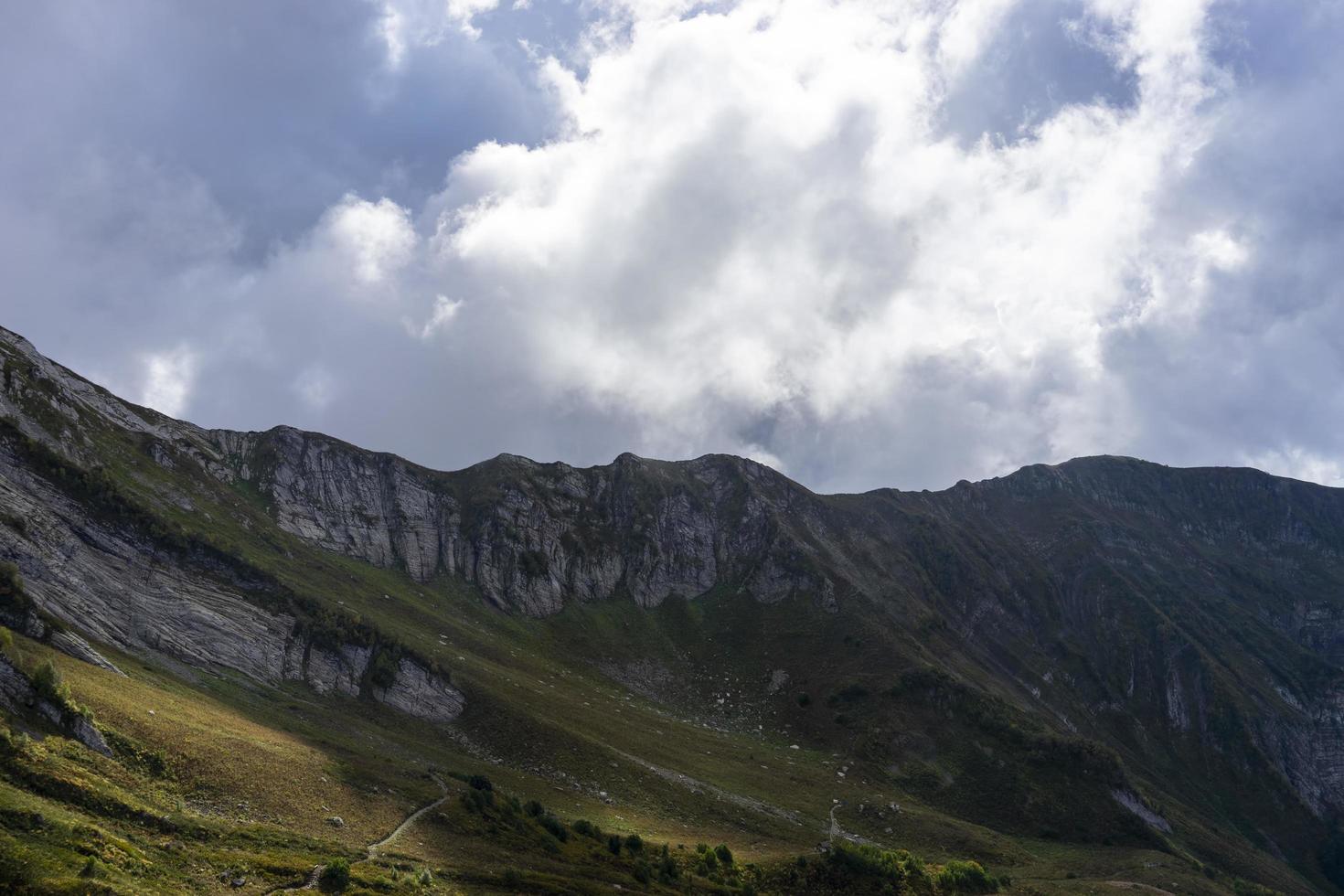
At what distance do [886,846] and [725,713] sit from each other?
5942 cm

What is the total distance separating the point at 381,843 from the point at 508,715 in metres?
52.3

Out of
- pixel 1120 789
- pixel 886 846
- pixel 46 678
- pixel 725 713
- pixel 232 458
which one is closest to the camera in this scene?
pixel 46 678

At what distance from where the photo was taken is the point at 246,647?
9806 cm

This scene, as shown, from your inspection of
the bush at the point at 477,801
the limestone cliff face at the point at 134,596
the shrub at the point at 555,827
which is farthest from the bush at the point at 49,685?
the shrub at the point at 555,827

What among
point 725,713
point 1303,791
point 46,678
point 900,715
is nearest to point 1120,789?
point 900,715

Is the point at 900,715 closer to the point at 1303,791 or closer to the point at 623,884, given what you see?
the point at 623,884

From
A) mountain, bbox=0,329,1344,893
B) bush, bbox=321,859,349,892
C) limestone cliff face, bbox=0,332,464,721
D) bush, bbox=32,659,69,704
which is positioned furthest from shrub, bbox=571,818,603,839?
limestone cliff face, bbox=0,332,464,721

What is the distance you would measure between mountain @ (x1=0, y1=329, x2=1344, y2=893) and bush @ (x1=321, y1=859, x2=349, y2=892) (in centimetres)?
26

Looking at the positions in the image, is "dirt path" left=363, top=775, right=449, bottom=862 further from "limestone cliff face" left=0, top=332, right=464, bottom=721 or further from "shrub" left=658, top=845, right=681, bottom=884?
"limestone cliff face" left=0, top=332, right=464, bottom=721

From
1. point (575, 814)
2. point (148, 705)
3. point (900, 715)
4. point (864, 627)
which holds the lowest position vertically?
point (575, 814)

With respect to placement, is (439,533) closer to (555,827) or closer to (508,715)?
(508,715)

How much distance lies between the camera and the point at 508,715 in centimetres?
10438

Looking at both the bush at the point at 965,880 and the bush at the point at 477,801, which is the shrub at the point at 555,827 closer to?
the bush at the point at 477,801

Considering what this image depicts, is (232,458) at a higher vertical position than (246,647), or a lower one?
higher
